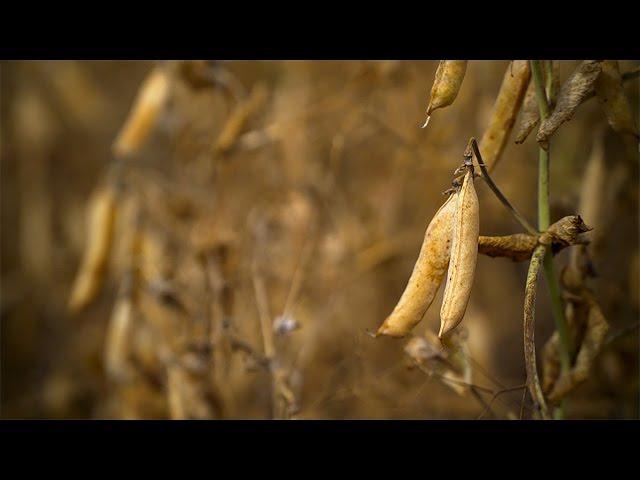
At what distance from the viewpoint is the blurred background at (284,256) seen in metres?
1.45

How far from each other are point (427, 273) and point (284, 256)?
0.93 metres

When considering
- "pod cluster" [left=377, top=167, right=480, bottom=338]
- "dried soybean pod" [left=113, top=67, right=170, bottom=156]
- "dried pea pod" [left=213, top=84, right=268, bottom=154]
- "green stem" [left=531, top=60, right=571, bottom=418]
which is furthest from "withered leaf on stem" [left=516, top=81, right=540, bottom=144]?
"dried soybean pod" [left=113, top=67, right=170, bottom=156]

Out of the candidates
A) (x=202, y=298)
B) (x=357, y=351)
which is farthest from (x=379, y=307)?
(x=357, y=351)

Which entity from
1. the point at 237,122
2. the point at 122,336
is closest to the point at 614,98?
the point at 237,122

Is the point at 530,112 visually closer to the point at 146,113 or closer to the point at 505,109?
the point at 505,109

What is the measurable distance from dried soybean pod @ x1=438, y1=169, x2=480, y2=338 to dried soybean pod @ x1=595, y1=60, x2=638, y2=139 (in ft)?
0.81

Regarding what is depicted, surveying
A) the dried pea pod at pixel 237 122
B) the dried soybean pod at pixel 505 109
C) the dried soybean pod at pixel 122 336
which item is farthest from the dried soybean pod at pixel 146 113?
the dried soybean pod at pixel 505 109

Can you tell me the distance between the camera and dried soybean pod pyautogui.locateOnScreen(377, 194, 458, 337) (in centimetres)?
79

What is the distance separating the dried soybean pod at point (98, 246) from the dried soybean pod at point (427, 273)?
36.9 inches

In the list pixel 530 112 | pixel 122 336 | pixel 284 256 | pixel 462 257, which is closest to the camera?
pixel 462 257

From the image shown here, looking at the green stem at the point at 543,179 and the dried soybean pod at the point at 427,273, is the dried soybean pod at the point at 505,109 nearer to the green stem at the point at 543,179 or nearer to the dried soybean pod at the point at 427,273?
the green stem at the point at 543,179

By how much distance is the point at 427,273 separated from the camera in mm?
821
